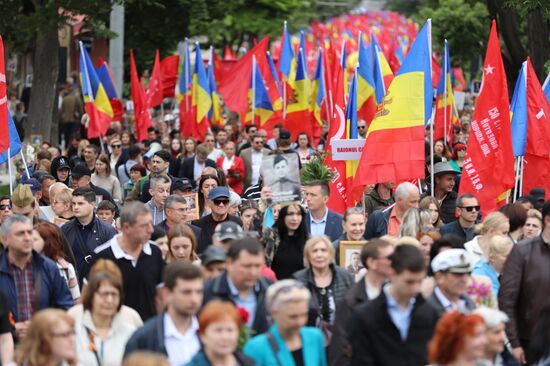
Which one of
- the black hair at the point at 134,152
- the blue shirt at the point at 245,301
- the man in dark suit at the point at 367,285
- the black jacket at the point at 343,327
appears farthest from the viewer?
the black hair at the point at 134,152

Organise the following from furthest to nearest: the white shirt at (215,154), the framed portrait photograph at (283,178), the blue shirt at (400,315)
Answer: the white shirt at (215,154), the framed portrait photograph at (283,178), the blue shirt at (400,315)

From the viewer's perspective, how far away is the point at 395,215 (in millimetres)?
12484

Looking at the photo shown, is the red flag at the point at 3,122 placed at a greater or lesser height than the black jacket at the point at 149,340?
greater

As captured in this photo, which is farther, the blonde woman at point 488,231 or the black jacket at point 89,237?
the black jacket at point 89,237

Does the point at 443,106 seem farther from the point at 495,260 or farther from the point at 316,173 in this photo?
the point at 495,260

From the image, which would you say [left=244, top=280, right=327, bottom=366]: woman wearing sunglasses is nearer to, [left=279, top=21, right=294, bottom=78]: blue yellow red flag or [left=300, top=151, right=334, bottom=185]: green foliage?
[left=300, top=151, right=334, bottom=185]: green foliage

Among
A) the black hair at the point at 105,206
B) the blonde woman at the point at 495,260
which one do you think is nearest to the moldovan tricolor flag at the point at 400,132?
the black hair at the point at 105,206

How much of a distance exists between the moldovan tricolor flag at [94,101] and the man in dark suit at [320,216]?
1292 cm

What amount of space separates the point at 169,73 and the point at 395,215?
16674 mm

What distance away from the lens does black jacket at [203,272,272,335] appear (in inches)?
339

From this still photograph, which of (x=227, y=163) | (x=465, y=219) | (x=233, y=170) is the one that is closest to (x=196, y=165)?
(x=233, y=170)

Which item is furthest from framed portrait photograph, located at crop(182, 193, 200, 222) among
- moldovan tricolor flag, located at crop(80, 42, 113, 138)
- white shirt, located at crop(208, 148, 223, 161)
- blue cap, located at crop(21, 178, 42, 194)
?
moldovan tricolor flag, located at crop(80, 42, 113, 138)

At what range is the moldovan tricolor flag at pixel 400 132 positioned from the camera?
1442cm

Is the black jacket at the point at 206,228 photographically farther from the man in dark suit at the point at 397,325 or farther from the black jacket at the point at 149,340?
the man in dark suit at the point at 397,325
